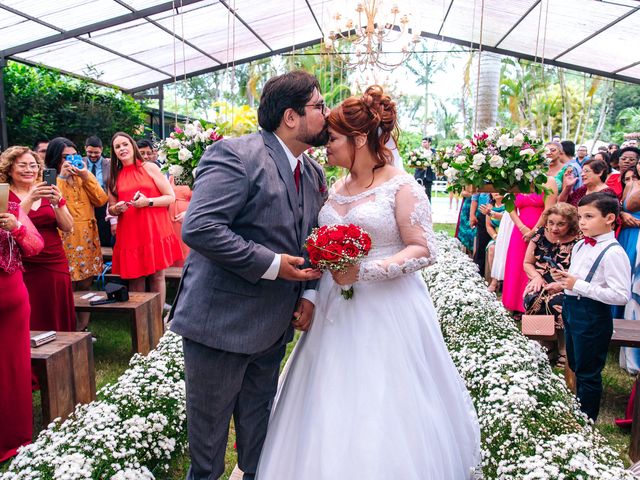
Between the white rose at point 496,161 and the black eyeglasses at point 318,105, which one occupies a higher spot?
the black eyeglasses at point 318,105

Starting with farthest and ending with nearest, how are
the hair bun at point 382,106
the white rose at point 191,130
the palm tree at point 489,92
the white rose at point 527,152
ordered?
the palm tree at point 489,92, the white rose at point 191,130, the white rose at point 527,152, the hair bun at point 382,106

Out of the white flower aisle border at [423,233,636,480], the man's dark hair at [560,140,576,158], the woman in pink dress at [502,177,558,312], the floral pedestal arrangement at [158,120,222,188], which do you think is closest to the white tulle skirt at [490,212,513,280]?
the woman in pink dress at [502,177,558,312]

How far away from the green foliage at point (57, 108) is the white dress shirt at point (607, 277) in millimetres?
10030

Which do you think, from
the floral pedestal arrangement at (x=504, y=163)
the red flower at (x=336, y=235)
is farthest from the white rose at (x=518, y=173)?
the red flower at (x=336, y=235)

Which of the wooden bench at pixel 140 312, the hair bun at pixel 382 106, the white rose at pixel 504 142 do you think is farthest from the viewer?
the wooden bench at pixel 140 312

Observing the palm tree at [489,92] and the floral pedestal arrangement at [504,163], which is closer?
the floral pedestal arrangement at [504,163]

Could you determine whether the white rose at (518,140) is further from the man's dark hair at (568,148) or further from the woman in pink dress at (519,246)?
the man's dark hair at (568,148)

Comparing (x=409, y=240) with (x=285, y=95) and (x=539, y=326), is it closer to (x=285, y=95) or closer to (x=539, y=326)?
(x=285, y=95)

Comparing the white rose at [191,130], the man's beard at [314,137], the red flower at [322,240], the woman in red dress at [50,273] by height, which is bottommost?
the woman in red dress at [50,273]

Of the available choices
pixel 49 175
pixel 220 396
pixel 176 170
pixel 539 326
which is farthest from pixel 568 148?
pixel 220 396

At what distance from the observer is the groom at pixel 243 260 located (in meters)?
2.26

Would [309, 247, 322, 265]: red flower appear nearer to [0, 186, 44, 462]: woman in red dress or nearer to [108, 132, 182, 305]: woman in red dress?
[0, 186, 44, 462]: woman in red dress

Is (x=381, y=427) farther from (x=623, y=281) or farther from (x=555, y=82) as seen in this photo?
(x=555, y=82)

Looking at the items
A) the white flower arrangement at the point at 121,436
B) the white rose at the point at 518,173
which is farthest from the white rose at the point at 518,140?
the white flower arrangement at the point at 121,436
